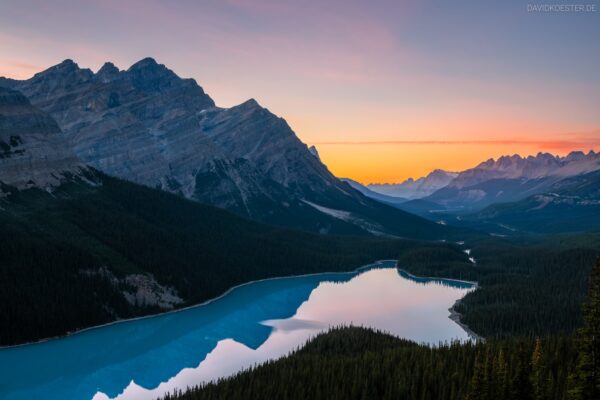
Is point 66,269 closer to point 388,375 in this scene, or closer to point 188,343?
point 188,343

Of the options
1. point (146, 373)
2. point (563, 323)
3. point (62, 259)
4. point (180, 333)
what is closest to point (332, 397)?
point (146, 373)

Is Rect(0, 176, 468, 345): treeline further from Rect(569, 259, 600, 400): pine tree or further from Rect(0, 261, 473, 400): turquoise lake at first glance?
Rect(569, 259, 600, 400): pine tree

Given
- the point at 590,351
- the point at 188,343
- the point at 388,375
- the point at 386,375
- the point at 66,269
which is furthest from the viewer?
the point at 66,269

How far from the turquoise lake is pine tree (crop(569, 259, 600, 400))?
76692 mm

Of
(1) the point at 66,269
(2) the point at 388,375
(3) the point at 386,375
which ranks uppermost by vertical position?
(1) the point at 66,269

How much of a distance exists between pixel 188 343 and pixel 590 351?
11384 cm

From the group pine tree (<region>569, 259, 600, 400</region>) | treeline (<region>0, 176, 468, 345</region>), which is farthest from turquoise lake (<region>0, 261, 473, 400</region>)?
pine tree (<region>569, 259, 600, 400</region>)

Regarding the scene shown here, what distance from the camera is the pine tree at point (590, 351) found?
35.1 m

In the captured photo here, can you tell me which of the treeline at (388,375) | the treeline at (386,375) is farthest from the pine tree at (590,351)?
the treeline at (386,375)

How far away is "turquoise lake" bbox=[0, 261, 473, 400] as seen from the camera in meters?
102

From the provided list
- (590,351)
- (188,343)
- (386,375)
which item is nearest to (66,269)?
(188,343)

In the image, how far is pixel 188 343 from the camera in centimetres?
13600

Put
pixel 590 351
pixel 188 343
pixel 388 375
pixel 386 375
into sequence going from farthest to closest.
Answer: pixel 188 343 → pixel 386 375 → pixel 388 375 → pixel 590 351

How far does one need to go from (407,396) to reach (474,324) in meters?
82.4
